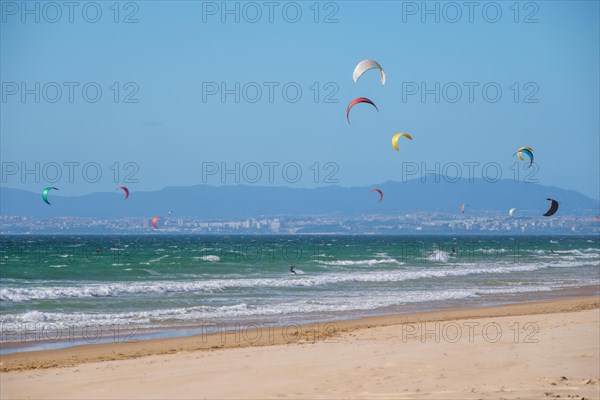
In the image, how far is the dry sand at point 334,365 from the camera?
8.77 meters

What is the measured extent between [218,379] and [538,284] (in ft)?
73.6

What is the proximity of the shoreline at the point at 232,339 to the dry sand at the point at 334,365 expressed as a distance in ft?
0.10

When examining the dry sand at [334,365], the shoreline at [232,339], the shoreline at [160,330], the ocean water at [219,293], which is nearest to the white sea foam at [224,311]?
the ocean water at [219,293]

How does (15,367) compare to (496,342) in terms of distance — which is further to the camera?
(496,342)

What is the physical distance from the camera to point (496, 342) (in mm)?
12344

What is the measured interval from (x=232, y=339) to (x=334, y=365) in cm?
387

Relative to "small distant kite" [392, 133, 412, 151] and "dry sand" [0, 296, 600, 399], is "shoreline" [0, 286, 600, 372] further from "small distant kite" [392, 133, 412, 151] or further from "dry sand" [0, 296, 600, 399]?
"small distant kite" [392, 133, 412, 151]

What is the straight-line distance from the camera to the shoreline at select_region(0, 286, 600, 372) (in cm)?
1162

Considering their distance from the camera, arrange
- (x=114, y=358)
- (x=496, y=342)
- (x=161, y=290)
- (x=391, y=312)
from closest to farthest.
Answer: (x=114, y=358), (x=496, y=342), (x=391, y=312), (x=161, y=290)

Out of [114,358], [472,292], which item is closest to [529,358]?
[114,358]

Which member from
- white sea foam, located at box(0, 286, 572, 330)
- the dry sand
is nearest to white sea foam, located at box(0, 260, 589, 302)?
white sea foam, located at box(0, 286, 572, 330)

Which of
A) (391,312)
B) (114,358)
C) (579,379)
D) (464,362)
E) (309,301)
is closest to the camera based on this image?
(579,379)

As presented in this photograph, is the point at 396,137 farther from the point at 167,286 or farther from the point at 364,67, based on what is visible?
the point at 167,286

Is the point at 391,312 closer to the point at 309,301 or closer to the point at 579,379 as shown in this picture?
the point at 309,301
